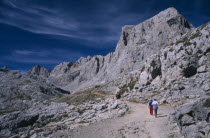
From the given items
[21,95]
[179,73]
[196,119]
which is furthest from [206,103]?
[21,95]

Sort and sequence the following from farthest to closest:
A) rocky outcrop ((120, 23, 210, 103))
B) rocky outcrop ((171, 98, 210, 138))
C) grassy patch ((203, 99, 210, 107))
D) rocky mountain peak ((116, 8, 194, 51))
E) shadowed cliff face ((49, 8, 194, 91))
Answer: shadowed cliff face ((49, 8, 194, 91))
rocky mountain peak ((116, 8, 194, 51))
rocky outcrop ((120, 23, 210, 103))
grassy patch ((203, 99, 210, 107))
rocky outcrop ((171, 98, 210, 138))

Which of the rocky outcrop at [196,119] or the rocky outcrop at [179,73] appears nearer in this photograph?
the rocky outcrop at [196,119]

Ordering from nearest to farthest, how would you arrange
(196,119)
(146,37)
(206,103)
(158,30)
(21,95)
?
Result: (206,103) → (196,119) → (21,95) → (158,30) → (146,37)

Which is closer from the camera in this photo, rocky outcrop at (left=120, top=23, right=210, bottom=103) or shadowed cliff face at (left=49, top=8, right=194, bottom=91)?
rocky outcrop at (left=120, top=23, right=210, bottom=103)

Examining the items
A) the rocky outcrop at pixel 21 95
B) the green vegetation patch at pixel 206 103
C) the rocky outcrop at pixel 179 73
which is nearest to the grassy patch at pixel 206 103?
the green vegetation patch at pixel 206 103

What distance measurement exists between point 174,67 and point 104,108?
21.6m

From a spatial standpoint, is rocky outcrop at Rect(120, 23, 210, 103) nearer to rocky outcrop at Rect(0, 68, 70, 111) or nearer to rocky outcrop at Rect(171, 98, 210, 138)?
rocky outcrop at Rect(171, 98, 210, 138)

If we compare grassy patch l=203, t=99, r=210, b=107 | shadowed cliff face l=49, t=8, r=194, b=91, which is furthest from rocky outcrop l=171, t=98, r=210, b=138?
shadowed cliff face l=49, t=8, r=194, b=91

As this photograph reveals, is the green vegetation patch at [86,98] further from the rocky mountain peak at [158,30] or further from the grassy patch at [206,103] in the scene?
the rocky mountain peak at [158,30]

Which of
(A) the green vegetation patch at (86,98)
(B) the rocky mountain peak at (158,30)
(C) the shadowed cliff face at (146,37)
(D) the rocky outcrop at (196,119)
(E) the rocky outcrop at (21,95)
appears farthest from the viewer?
(C) the shadowed cliff face at (146,37)

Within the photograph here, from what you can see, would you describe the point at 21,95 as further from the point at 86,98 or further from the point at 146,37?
the point at 146,37

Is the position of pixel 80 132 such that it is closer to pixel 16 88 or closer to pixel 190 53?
pixel 190 53

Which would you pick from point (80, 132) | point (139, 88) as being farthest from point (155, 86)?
point (80, 132)

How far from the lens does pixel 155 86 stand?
3888cm
